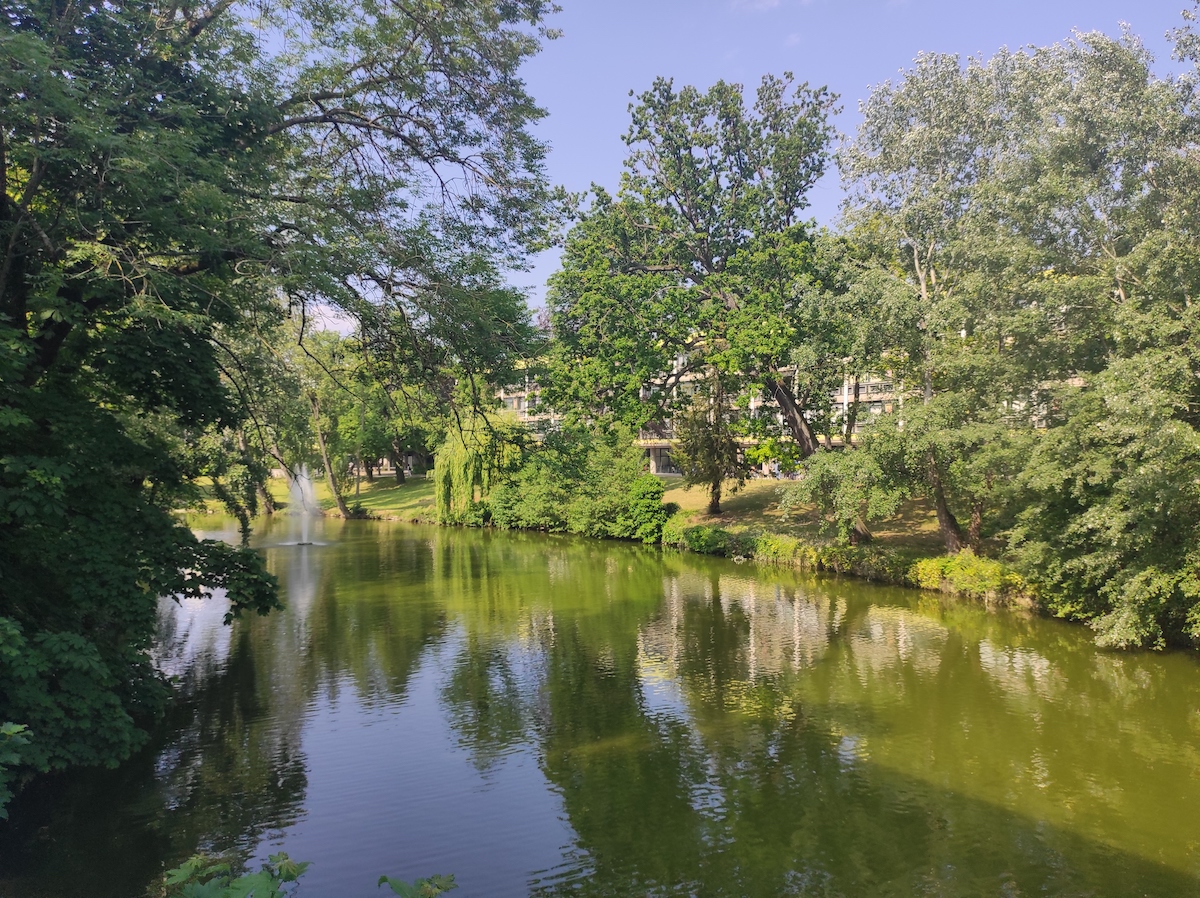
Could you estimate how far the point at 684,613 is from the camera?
19.2 meters

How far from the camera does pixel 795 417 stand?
26359mm

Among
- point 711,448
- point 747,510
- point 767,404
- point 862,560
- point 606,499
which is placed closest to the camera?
point 862,560

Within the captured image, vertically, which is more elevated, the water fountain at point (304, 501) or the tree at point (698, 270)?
the tree at point (698, 270)

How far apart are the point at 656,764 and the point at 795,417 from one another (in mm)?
17906

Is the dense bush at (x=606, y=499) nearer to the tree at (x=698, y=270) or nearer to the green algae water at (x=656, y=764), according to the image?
the tree at (x=698, y=270)

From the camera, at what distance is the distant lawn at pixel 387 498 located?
4538 centimetres

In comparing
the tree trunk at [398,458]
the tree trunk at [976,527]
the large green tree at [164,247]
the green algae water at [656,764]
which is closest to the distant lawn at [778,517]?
the tree trunk at [976,527]

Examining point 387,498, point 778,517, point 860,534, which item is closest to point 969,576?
point 860,534

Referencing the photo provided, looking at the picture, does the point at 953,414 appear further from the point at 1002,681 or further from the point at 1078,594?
the point at 1002,681

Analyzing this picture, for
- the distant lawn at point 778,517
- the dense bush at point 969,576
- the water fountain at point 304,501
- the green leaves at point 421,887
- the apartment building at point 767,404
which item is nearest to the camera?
the green leaves at point 421,887

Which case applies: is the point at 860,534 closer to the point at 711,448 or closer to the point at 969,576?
the point at 969,576

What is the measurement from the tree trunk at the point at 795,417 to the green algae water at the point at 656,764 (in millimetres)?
8659

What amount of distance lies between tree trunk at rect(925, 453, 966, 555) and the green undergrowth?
91 cm

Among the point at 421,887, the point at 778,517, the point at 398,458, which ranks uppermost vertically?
the point at 398,458
